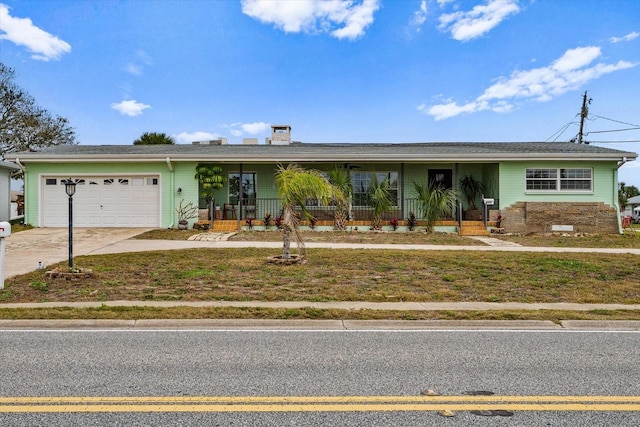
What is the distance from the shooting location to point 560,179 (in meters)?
19.0

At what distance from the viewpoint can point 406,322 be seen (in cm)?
627

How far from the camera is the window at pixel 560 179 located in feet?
62.0

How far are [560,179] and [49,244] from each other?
794 inches

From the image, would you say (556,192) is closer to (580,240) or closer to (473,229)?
(580,240)

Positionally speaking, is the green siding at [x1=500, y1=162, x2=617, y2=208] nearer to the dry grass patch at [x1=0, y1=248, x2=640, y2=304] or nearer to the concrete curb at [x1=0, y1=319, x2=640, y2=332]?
the dry grass patch at [x1=0, y1=248, x2=640, y2=304]

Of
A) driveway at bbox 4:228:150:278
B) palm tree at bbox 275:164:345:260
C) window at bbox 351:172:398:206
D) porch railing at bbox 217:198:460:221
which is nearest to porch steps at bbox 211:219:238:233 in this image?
porch railing at bbox 217:198:460:221

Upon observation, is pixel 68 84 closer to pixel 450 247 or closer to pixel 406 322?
pixel 450 247

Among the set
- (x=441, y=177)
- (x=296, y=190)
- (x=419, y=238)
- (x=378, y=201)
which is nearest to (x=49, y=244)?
(x=296, y=190)

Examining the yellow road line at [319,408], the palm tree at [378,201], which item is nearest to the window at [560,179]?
the palm tree at [378,201]

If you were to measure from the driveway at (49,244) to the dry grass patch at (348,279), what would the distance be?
1018mm

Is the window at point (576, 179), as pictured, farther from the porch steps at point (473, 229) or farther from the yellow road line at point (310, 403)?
the yellow road line at point (310, 403)

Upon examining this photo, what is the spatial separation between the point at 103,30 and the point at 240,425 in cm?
2271

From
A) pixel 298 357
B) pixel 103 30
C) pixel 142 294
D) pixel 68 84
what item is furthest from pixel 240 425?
pixel 68 84

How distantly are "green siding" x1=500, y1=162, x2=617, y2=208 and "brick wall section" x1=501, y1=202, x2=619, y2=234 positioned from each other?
33 cm
